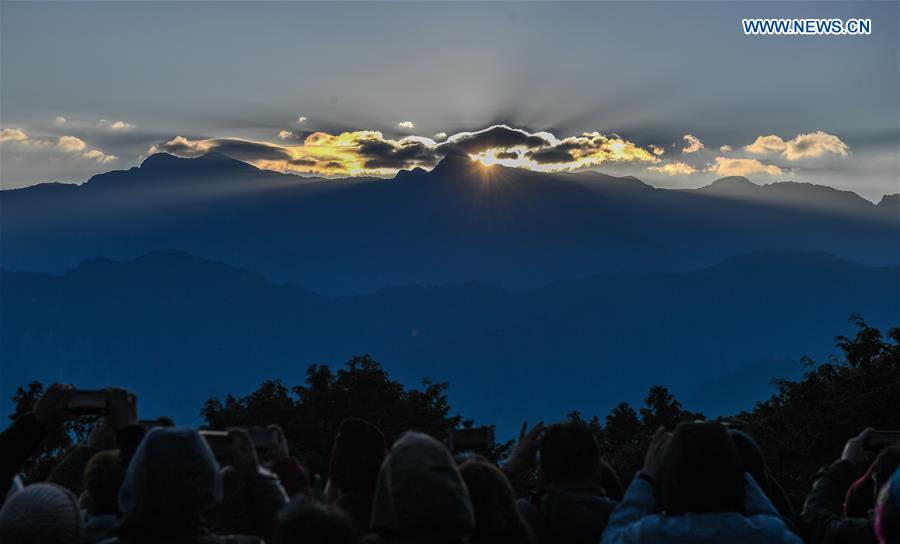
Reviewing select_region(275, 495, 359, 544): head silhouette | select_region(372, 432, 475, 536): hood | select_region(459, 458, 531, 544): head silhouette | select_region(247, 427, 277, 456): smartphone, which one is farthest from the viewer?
select_region(247, 427, 277, 456): smartphone

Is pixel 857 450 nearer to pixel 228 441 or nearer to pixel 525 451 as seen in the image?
pixel 525 451

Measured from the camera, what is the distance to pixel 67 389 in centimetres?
509

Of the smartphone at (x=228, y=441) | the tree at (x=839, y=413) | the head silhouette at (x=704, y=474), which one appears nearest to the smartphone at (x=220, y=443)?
the smartphone at (x=228, y=441)

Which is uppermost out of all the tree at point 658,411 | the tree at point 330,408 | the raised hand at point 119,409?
the raised hand at point 119,409

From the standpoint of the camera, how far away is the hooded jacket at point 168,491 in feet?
12.6

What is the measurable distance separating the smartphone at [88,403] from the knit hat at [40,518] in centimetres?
118

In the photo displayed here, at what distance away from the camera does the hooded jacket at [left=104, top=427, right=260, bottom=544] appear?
3.85m

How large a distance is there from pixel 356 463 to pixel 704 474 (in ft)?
5.30

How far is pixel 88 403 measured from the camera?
5125 millimetres

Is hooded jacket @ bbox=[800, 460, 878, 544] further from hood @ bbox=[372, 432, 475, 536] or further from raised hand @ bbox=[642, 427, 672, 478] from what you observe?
hood @ bbox=[372, 432, 475, 536]

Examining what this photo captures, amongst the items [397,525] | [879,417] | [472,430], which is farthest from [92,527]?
[879,417]

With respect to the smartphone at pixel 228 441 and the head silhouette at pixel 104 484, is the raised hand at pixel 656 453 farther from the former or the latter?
the head silhouette at pixel 104 484

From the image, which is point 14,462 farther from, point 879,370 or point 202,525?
point 879,370

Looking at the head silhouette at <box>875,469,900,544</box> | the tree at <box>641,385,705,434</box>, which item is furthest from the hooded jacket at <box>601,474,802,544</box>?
the tree at <box>641,385,705,434</box>
